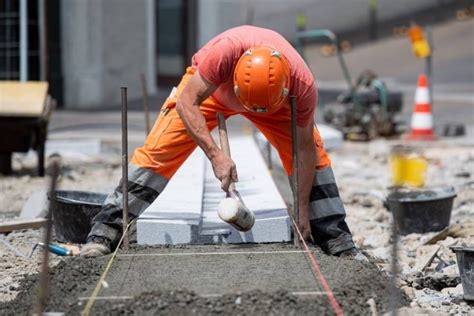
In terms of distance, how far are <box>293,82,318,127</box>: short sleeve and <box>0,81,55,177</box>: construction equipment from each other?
4.37 metres

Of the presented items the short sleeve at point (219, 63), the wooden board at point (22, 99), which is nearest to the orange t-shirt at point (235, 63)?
the short sleeve at point (219, 63)

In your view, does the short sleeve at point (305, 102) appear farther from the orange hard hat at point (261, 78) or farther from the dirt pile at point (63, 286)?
the dirt pile at point (63, 286)

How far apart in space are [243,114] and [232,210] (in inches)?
31.2

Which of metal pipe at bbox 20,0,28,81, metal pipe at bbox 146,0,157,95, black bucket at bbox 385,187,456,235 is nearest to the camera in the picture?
black bucket at bbox 385,187,456,235

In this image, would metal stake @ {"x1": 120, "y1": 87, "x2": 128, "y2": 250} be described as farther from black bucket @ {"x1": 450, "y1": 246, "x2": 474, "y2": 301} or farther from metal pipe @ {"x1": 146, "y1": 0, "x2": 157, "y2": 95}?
metal pipe @ {"x1": 146, "y1": 0, "x2": 157, "y2": 95}

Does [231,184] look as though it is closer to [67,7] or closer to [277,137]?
[277,137]

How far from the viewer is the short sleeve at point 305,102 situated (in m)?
5.89

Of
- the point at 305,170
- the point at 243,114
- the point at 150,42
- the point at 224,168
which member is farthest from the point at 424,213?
the point at 150,42

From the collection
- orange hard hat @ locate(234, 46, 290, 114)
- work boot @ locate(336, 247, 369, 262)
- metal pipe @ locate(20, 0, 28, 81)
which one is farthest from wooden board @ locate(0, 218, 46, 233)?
metal pipe @ locate(20, 0, 28, 81)

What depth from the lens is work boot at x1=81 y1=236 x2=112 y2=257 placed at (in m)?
5.88

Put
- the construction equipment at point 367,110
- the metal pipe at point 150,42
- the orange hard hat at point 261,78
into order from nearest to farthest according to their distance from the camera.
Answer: the orange hard hat at point 261,78, the construction equipment at point 367,110, the metal pipe at point 150,42

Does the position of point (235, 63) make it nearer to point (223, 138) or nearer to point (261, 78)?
point (261, 78)

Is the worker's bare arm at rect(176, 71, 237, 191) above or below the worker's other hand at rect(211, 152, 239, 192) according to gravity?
above

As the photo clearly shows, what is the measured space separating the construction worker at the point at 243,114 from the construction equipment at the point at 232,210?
9 cm
